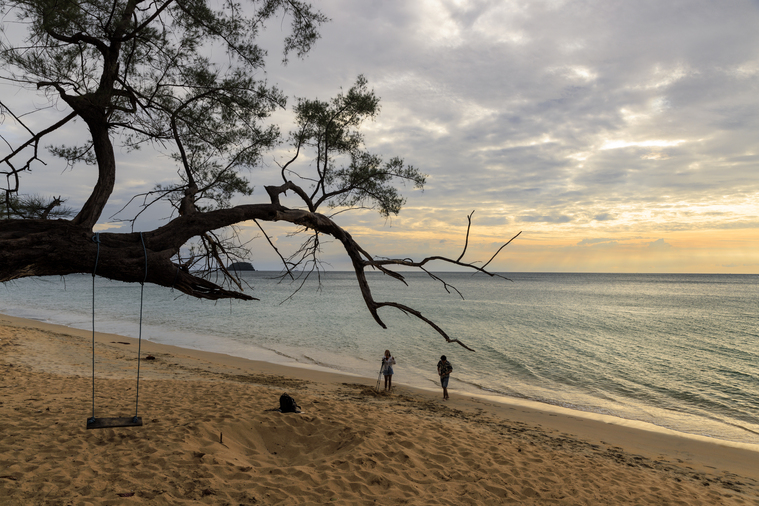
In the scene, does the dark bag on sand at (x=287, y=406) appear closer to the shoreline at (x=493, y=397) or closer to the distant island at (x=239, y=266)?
the distant island at (x=239, y=266)

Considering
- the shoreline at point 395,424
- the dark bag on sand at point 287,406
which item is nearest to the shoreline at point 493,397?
the shoreline at point 395,424

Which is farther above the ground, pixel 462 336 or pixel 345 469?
pixel 345 469

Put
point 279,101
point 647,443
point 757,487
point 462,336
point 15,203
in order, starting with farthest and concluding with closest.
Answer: point 462,336
point 647,443
point 757,487
point 279,101
point 15,203

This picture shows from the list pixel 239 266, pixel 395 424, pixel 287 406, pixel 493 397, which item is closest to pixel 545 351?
pixel 493 397

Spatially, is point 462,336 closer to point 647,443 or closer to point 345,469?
point 647,443

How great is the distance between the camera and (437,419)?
973 cm

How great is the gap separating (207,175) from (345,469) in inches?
207

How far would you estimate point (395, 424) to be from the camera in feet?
26.0

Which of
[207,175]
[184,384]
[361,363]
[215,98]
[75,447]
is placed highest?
[215,98]

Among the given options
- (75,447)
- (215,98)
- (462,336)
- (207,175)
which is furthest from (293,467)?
(462,336)

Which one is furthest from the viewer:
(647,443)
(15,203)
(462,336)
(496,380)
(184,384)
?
(462,336)

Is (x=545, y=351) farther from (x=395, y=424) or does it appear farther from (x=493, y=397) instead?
(x=395, y=424)

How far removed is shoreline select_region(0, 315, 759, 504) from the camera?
6055mm

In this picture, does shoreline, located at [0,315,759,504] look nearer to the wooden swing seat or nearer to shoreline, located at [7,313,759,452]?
shoreline, located at [7,313,759,452]
